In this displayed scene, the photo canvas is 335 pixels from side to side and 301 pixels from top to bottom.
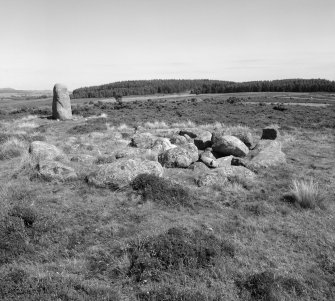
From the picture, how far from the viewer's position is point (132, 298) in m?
4.70

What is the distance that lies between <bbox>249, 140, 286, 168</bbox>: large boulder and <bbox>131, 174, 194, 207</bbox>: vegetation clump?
4.43 metres

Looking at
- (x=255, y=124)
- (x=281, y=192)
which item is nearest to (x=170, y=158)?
(x=281, y=192)

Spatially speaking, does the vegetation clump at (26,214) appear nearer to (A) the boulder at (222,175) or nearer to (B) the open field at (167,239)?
(B) the open field at (167,239)

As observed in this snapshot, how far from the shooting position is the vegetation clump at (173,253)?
532cm

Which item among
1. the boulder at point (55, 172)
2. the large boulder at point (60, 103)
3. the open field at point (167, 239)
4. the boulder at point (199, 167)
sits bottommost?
the open field at point (167, 239)

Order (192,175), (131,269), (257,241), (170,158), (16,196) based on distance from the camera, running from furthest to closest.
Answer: (170,158) → (192,175) → (16,196) → (257,241) → (131,269)

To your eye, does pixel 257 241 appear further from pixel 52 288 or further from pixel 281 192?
pixel 52 288

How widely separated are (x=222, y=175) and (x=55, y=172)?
5.91 m

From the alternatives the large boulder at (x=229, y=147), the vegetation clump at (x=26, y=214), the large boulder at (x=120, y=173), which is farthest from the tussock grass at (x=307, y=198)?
the vegetation clump at (x=26, y=214)

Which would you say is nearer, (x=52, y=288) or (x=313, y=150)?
(x=52, y=288)

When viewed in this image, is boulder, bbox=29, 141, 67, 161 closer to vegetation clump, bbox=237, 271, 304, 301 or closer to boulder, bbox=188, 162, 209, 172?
boulder, bbox=188, 162, 209, 172

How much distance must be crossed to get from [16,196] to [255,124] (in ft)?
76.2

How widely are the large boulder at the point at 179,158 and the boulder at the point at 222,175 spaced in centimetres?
187

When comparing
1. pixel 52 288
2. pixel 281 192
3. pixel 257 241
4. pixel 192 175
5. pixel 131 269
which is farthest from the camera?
pixel 192 175
